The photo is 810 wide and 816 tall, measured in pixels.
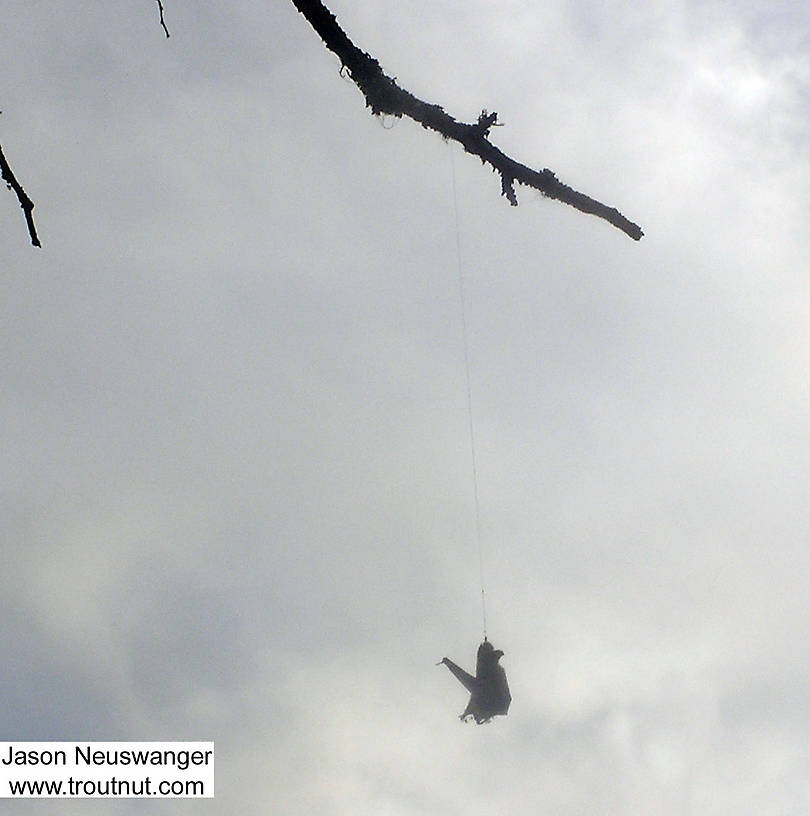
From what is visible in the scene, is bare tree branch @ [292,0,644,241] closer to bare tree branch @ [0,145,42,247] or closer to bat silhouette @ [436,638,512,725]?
bare tree branch @ [0,145,42,247]

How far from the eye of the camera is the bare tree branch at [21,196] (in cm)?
223

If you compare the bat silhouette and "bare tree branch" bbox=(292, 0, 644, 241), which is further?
the bat silhouette

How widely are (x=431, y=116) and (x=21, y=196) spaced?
1009mm

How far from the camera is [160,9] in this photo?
2295 mm

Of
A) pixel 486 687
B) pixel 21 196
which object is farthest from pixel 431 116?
pixel 486 687

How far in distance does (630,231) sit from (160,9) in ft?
4.23

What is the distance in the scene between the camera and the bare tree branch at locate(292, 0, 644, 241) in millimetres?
2254

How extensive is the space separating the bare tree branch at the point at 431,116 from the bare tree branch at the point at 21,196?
78 centimetres

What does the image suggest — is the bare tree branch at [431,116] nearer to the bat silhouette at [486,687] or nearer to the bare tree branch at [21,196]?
the bare tree branch at [21,196]

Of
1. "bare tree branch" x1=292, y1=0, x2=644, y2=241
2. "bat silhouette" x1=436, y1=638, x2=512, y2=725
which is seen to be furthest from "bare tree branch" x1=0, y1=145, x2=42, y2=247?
"bat silhouette" x1=436, y1=638, x2=512, y2=725

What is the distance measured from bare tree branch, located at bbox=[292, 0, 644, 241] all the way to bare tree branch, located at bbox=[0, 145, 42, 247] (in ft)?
2.57

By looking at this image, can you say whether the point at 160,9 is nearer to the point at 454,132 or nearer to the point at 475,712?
the point at 454,132

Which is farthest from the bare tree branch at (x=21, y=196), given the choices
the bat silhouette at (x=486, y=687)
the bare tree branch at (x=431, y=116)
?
the bat silhouette at (x=486, y=687)

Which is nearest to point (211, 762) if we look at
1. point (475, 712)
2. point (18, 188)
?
point (475, 712)
